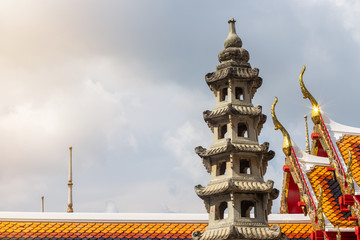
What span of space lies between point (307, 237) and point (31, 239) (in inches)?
431

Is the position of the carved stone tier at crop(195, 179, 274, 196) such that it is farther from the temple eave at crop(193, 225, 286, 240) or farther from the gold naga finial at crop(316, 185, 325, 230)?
the gold naga finial at crop(316, 185, 325, 230)

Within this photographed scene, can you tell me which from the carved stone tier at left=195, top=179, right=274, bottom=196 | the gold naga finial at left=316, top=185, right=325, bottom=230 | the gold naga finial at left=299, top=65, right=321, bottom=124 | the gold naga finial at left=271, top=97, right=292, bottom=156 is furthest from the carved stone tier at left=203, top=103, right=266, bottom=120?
the gold naga finial at left=299, top=65, right=321, bottom=124

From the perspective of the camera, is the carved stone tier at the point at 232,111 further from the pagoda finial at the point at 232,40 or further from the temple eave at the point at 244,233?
the temple eave at the point at 244,233

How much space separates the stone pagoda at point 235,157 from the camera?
24.1m

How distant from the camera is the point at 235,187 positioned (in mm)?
23922

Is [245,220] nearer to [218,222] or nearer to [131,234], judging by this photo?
[218,222]

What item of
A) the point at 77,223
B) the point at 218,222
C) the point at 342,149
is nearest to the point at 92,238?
the point at 77,223

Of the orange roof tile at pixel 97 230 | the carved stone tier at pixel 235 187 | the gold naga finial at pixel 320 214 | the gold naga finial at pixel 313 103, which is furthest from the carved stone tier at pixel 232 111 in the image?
the gold naga finial at pixel 313 103

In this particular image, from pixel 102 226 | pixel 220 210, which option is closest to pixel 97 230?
pixel 102 226

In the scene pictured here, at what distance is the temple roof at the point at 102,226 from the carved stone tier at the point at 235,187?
5317 millimetres

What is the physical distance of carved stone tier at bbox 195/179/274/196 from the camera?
2398 centimetres

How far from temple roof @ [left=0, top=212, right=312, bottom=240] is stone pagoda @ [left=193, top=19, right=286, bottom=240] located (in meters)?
4.70

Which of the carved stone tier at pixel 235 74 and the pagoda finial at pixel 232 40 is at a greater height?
the pagoda finial at pixel 232 40

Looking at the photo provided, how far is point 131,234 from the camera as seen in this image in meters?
29.4
